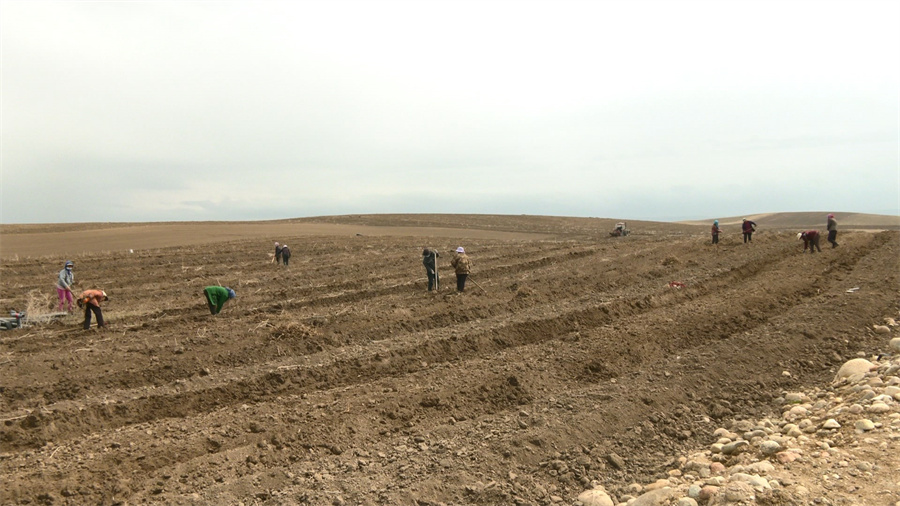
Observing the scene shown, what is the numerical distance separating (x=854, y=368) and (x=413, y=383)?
20.1ft

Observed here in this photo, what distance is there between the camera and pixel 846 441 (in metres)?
5.73

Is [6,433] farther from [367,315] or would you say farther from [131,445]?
[367,315]

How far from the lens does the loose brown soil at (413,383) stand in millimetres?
5922

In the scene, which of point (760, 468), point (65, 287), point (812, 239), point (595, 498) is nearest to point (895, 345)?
point (760, 468)

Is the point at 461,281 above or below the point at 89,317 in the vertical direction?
above

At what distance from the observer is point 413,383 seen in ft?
27.4

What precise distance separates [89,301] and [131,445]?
265 inches

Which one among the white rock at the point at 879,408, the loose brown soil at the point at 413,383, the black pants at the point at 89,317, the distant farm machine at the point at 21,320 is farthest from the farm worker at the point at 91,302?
the white rock at the point at 879,408

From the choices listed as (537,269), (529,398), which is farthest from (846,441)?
(537,269)

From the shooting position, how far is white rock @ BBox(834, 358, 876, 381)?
7938mm

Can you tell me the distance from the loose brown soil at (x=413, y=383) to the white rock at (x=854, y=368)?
227 millimetres

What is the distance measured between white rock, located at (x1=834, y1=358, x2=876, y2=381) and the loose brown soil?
227mm

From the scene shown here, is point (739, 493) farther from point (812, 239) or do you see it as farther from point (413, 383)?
point (812, 239)

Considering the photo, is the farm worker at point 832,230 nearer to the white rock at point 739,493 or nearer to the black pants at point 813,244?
the black pants at point 813,244
